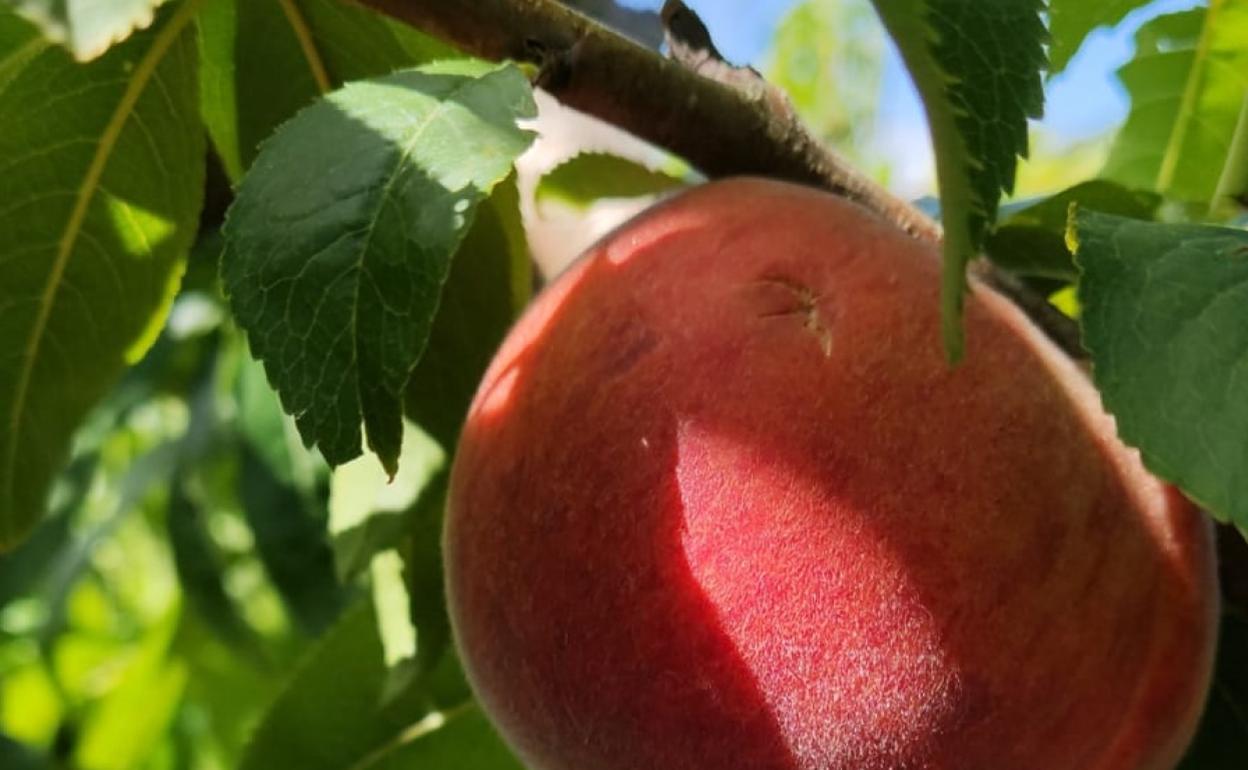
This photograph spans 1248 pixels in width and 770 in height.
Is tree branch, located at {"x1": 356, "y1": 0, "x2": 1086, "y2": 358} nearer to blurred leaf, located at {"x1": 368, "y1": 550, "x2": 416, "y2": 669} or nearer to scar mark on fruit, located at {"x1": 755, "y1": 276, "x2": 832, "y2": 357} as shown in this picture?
scar mark on fruit, located at {"x1": 755, "y1": 276, "x2": 832, "y2": 357}

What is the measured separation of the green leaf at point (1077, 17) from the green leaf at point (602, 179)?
10.1 inches

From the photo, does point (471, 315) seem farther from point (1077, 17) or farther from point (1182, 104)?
point (1182, 104)

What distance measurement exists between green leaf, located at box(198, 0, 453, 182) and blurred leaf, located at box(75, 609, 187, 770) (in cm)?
86

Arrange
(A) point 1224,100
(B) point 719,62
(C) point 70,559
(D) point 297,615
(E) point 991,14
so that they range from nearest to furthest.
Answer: (E) point 991,14 → (B) point 719,62 → (A) point 1224,100 → (D) point 297,615 → (C) point 70,559

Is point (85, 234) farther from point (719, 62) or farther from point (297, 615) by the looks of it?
point (297, 615)

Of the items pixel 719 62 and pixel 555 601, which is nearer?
pixel 555 601

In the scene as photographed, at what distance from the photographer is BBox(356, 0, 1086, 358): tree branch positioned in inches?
24.5

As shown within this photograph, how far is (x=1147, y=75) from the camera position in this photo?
1075 mm

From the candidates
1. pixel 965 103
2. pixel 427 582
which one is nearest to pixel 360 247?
pixel 965 103

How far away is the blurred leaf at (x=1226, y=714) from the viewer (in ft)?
2.43

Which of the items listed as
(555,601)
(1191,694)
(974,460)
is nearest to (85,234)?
(555,601)

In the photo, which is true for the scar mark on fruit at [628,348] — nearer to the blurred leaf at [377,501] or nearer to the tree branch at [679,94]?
the tree branch at [679,94]

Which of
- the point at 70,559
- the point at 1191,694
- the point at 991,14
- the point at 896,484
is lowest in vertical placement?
the point at 70,559

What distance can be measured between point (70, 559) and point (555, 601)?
3.20 ft
